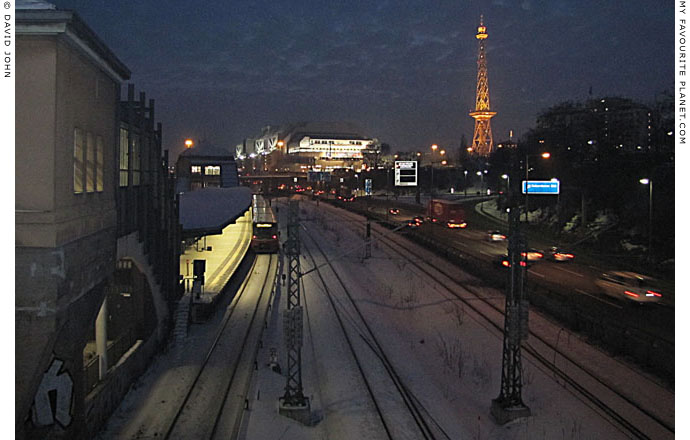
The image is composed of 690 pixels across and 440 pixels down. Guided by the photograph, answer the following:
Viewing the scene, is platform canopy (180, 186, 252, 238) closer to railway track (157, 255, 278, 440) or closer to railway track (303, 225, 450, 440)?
railway track (157, 255, 278, 440)

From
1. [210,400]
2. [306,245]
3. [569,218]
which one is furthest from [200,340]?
[569,218]

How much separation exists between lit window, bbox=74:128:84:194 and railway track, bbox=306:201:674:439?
9.27 metres

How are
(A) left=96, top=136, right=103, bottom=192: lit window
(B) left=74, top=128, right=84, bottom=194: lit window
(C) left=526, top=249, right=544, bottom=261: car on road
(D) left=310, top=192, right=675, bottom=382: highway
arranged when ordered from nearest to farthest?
(B) left=74, top=128, right=84, bottom=194: lit window < (A) left=96, top=136, right=103, bottom=192: lit window < (D) left=310, top=192, right=675, bottom=382: highway < (C) left=526, top=249, right=544, bottom=261: car on road

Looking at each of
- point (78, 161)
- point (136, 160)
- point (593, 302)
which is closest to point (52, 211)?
point (78, 161)

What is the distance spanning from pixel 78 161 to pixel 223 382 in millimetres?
7919

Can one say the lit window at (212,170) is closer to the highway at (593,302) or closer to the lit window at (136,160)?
the highway at (593,302)

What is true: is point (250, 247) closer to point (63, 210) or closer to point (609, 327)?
point (609, 327)

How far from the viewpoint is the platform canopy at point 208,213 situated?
75.2ft

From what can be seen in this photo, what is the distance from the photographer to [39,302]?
850 cm

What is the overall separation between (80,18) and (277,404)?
9741 mm

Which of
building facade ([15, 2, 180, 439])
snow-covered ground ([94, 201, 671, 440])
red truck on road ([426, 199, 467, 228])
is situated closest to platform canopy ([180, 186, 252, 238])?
snow-covered ground ([94, 201, 671, 440])

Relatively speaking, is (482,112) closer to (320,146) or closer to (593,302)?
(320,146)

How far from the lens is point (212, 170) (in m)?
70.1

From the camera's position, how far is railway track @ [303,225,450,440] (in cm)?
1279
